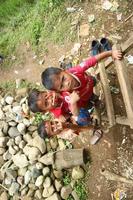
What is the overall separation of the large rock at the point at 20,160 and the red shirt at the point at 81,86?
143cm

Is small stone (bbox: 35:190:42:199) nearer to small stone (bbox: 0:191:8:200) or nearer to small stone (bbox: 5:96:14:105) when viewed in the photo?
small stone (bbox: 0:191:8:200)

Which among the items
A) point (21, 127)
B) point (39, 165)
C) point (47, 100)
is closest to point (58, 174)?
point (39, 165)

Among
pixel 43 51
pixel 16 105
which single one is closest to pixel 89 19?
pixel 43 51

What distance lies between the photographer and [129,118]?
161 inches

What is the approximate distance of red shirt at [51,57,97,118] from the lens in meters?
4.21

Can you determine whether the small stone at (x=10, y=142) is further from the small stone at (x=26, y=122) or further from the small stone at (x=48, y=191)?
the small stone at (x=48, y=191)

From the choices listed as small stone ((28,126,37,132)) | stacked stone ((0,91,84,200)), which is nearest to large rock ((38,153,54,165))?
stacked stone ((0,91,84,200))

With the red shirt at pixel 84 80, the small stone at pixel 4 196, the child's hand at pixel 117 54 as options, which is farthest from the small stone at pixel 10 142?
the child's hand at pixel 117 54

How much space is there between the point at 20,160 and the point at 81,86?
178 cm

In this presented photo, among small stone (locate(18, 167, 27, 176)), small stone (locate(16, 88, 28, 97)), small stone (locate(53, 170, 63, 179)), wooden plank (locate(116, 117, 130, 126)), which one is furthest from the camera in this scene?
small stone (locate(16, 88, 28, 97))

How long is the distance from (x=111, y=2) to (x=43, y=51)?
4.17 feet

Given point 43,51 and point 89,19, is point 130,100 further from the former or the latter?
point 43,51

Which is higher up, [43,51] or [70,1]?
[70,1]

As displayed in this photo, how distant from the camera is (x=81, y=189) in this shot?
17.6ft
